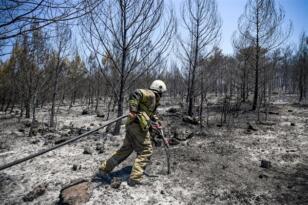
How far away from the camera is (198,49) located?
486 inches

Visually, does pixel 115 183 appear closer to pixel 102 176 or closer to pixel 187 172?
pixel 102 176

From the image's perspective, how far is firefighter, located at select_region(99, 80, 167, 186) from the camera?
444 centimetres

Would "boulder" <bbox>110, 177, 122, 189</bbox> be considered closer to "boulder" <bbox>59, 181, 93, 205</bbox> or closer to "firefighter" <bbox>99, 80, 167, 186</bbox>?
"firefighter" <bbox>99, 80, 167, 186</bbox>

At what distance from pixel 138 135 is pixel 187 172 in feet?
4.24

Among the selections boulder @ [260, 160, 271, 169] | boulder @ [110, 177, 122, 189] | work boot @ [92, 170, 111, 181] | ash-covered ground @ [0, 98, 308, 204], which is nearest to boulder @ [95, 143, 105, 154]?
ash-covered ground @ [0, 98, 308, 204]


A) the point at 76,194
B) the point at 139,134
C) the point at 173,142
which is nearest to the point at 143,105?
the point at 139,134

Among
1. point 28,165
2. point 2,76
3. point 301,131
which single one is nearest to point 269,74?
point 301,131

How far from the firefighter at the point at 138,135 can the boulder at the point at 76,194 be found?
520 millimetres

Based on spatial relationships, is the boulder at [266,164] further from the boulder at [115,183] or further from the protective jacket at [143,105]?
the boulder at [115,183]

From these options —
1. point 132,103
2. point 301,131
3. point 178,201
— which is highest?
point 132,103

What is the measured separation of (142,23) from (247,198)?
18.5ft

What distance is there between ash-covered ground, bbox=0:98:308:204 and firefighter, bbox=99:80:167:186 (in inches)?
10.6

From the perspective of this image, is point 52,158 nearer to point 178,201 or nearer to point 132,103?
point 132,103

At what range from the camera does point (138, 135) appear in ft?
15.3
